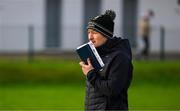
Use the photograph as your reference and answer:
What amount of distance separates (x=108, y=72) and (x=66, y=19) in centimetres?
2357

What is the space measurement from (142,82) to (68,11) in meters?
9.87

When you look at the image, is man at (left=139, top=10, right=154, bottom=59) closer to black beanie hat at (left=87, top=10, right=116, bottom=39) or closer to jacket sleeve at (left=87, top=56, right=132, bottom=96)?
black beanie hat at (left=87, top=10, right=116, bottom=39)

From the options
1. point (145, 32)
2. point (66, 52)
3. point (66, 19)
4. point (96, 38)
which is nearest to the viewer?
point (96, 38)

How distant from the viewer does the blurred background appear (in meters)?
17.6

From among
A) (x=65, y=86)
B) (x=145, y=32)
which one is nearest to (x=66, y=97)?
(x=65, y=86)

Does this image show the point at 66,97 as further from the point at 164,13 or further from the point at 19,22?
the point at 164,13

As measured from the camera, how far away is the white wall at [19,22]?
27125 mm

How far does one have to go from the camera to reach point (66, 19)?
3050cm

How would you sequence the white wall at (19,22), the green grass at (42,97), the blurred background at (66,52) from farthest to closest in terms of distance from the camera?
the white wall at (19,22)
the blurred background at (66,52)
the green grass at (42,97)

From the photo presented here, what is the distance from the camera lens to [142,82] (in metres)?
21.3

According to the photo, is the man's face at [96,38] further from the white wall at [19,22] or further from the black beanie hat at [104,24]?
the white wall at [19,22]

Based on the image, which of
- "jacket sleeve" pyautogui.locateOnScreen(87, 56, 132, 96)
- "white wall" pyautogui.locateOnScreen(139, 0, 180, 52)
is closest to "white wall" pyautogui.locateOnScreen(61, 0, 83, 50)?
"white wall" pyautogui.locateOnScreen(139, 0, 180, 52)

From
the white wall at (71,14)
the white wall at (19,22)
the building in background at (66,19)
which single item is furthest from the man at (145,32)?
the white wall at (19,22)

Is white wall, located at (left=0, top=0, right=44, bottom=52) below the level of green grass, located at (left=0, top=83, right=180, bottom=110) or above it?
above
